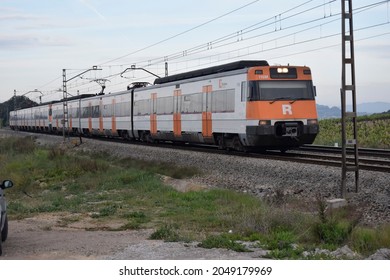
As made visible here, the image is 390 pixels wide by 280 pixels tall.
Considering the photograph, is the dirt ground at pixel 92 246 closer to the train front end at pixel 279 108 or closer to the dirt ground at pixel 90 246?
the dirt ground at pixel 90 246

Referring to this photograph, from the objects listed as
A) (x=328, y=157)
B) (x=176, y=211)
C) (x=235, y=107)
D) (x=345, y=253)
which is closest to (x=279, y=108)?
(x=235, y=107)

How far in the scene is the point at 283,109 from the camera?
21.5 m

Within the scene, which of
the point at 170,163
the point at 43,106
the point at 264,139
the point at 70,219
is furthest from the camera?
the point at 43,106

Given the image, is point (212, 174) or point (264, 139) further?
point (264, 139)

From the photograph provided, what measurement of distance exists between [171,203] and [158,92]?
1763 centimetres

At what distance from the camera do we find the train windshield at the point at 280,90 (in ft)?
70.0

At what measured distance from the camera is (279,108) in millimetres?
21438

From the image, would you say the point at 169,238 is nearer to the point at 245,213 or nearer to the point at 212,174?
the point at 245,213

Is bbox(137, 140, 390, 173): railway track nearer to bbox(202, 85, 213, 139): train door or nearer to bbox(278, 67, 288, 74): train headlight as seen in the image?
bbox(202, 85, 213, 139): train door

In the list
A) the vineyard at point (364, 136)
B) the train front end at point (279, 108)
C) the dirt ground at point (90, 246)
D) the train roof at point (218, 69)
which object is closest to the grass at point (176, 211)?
the dirt ground at point (90, 246)

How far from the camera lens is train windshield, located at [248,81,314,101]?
70.0 feet

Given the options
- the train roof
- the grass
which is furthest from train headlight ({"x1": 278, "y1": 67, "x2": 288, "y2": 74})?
the grass
